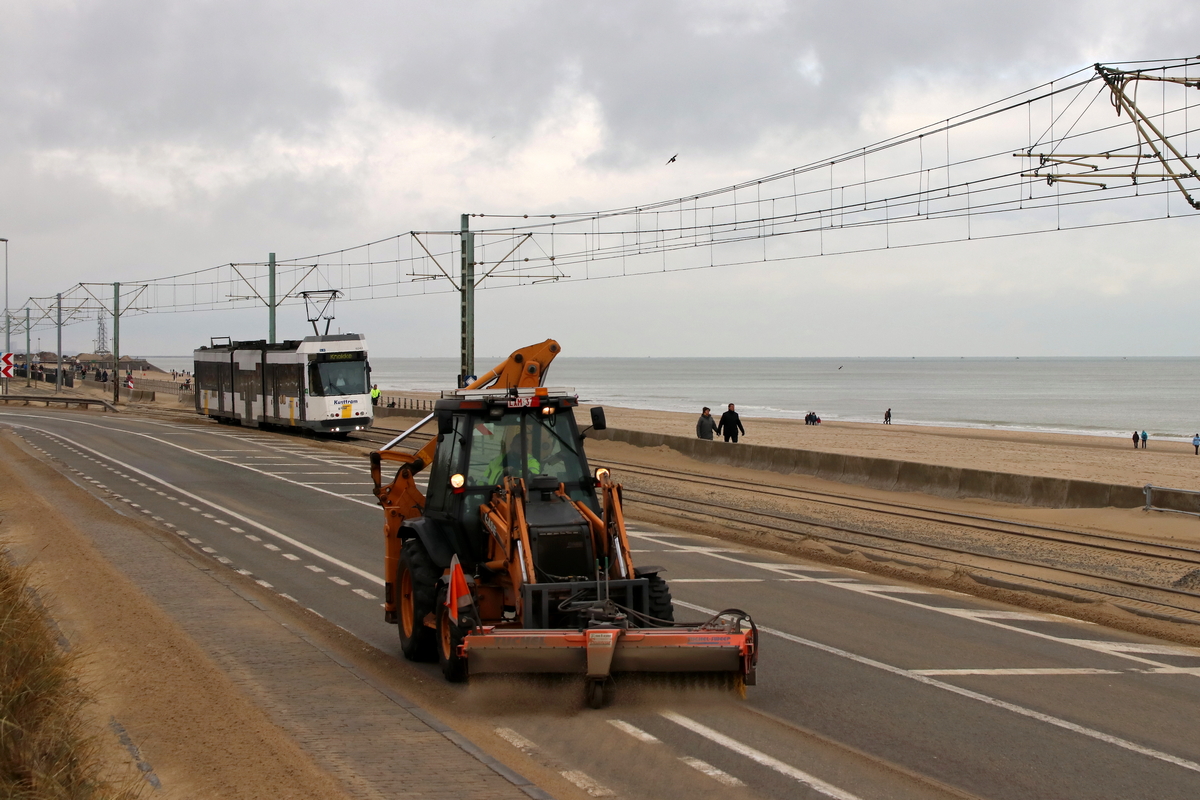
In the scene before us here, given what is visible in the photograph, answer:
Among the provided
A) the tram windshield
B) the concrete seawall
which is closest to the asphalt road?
the concrete seawall

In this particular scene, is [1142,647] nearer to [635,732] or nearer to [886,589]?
[886,589]

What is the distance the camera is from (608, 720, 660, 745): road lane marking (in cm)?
759

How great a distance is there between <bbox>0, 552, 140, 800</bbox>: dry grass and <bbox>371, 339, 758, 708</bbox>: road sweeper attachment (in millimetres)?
2577

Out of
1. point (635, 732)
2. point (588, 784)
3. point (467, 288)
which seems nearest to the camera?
point (588, 784)

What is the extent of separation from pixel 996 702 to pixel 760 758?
2.51 metres

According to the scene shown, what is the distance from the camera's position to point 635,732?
7.76m

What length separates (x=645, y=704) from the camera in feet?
27.4

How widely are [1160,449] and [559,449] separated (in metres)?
50.0

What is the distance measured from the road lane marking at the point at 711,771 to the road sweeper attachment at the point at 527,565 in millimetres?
700

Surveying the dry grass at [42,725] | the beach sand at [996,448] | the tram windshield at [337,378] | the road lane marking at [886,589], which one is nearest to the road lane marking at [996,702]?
the road lane marking at [886,589]

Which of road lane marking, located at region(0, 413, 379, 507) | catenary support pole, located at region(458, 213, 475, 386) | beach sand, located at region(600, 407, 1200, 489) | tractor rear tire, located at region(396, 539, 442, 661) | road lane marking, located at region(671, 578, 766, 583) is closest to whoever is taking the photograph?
tractor rear tire, located at region(396, 539, 442, 661)

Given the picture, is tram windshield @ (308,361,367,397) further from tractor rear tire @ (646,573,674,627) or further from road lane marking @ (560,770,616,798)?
road lane marking @ (560,770,616,798)

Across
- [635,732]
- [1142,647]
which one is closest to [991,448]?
[1142,647]

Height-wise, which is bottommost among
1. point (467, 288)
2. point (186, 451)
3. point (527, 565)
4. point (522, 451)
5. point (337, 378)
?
point (186, 451)
